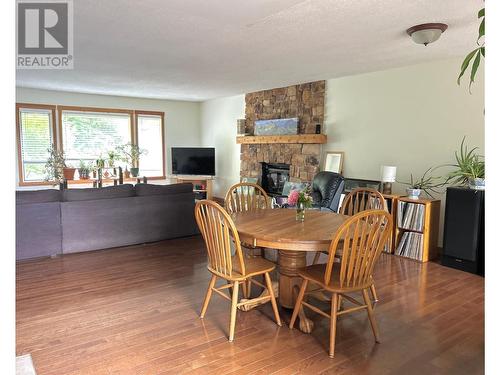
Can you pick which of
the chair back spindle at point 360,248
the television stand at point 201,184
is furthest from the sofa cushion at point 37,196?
the television stand at point 201,184

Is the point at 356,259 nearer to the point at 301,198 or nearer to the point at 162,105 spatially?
the point at 301,198

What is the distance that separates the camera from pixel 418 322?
8.98 feet

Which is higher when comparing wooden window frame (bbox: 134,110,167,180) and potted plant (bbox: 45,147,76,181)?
wooden window frame (bbox: 134,110,167,180)

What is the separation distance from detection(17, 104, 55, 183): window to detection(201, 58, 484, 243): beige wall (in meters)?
5.74

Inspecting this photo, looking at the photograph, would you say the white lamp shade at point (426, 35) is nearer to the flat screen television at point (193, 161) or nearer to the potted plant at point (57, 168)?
the flat screen television at point (193, 161)

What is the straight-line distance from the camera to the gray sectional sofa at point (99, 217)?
4031 mm

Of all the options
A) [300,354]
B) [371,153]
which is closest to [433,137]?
[371,153]

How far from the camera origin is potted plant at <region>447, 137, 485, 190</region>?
3.83 metres

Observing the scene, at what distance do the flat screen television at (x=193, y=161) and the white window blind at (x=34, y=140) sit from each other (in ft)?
8.79

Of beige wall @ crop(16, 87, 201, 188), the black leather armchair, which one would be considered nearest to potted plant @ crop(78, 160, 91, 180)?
beige wall @ crop(16, 87, 201, 188)

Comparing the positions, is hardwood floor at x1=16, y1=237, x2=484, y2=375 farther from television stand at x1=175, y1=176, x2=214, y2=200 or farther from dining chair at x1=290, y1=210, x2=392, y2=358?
television stand at x1=175, y1=176, x2=214, y2=200

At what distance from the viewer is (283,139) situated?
21.8ft

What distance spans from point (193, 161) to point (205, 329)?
6196 mm

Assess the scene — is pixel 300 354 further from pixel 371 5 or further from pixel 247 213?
pixel 371 5
